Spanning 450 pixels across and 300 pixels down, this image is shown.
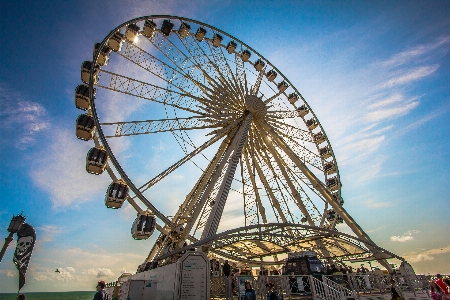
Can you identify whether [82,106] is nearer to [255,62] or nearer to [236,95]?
[236,95]

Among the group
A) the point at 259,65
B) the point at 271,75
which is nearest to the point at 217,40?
the point at 259,65

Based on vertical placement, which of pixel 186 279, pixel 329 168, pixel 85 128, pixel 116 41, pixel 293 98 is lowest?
pixel 186 279

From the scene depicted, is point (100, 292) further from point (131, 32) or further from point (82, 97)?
point (131, 32)

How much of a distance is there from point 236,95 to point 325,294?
12063mm

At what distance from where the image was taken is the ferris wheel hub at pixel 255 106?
15.9 m

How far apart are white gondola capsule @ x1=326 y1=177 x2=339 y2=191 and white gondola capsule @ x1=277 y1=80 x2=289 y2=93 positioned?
27.9 ft

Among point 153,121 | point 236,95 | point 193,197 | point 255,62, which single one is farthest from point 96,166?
point 255,62

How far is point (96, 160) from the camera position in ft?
38.2

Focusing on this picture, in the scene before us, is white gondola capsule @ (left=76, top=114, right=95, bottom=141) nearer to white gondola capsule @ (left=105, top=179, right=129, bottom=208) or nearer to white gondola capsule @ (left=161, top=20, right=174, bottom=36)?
white gondola capsule @ (left=105, top=179, right=129, bottom=208)

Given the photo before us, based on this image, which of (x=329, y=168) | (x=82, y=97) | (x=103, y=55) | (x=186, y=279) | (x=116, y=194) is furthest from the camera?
(x=329, y=168)

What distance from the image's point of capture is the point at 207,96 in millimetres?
15430

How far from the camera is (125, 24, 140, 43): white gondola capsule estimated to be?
49.1 ft

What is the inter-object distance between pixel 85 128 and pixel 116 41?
5.88m

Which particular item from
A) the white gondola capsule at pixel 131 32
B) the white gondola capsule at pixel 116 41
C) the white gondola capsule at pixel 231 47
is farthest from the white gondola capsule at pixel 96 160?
the white gondola capsule at pixel 231 47
